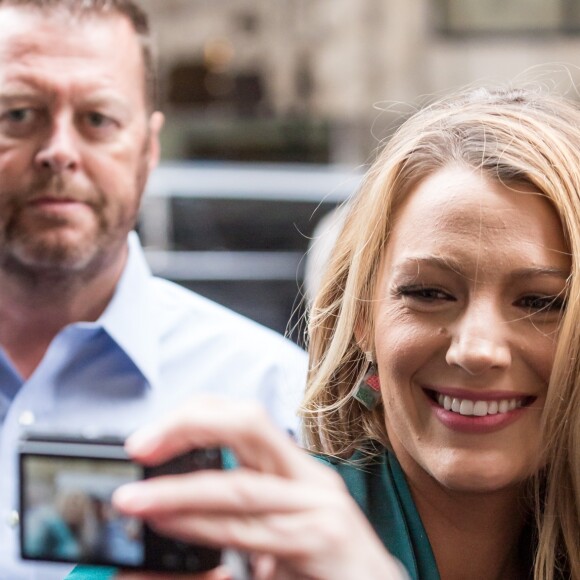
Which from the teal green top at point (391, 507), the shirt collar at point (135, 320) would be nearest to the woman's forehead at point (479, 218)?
the teal green top at point (391, 507)

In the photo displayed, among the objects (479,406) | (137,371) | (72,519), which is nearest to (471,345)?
(479,406)

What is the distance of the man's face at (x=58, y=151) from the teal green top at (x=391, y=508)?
91cm

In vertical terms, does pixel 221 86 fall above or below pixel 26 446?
above

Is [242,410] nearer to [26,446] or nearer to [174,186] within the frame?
[26,446]

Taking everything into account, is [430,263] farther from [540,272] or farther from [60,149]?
[60,149]

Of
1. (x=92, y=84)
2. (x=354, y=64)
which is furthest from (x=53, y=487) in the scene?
(x=354, y=64)

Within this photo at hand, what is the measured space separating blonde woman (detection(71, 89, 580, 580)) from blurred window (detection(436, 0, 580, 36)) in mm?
13606

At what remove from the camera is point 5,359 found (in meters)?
2.63

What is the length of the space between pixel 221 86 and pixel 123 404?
58.9 ft

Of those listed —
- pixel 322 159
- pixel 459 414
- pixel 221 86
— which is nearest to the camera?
pixel 459 414

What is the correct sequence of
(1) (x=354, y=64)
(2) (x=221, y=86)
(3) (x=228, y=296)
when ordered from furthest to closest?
(2) (x=221, y=86) → (1) (x=354, y=64) → (3) (x=228, y=296)

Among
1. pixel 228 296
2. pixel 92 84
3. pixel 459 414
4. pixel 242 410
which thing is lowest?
pixel 228 296

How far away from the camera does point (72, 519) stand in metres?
1.38

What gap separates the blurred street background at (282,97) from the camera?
25.7 feet
